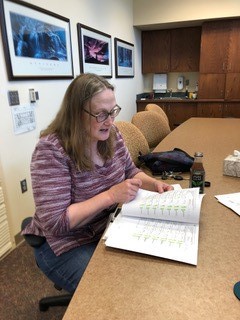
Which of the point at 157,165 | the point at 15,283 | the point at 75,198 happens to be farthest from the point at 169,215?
the point at 15,283

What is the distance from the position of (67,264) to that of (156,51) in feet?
15.5

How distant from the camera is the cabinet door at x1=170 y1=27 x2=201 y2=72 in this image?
4.66m

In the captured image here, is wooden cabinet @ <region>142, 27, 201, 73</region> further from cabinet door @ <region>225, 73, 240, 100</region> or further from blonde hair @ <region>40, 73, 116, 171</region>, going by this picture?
blonde hair @ <region>40, 73, 116, 171</region>

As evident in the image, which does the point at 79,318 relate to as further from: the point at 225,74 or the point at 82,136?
the point at 225,74

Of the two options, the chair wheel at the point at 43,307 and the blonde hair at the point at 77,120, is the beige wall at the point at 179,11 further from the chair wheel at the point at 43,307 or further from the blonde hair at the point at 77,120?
the chair wheel at the point at 43,307

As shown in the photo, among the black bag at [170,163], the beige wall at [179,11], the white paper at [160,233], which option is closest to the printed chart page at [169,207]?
the white paper at [160,233]

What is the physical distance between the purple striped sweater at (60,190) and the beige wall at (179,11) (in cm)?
394

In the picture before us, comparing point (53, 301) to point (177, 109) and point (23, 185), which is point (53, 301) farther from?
point (177, 109)

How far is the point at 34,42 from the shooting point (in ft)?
6.95

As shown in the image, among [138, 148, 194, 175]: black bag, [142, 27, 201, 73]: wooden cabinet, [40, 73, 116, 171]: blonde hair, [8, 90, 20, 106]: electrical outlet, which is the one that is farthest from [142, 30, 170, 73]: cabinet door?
[40, 73, 116, 171]: blonde hair

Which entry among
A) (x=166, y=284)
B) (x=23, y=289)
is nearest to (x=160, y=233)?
(x=166, y=284)

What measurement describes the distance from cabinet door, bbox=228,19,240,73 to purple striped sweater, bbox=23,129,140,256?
12.9 ft

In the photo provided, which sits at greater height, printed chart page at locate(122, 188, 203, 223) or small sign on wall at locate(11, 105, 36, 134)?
small sign on wall at locate(11, 105, 36, 134)

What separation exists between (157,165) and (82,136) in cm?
56
